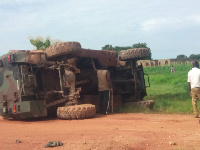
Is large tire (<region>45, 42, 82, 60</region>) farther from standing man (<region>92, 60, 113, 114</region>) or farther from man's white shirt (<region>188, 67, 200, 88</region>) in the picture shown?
man's white shirt (<region>188, 67, 200, 88</region>)

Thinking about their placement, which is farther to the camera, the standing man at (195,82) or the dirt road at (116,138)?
the standing man at (195,82)

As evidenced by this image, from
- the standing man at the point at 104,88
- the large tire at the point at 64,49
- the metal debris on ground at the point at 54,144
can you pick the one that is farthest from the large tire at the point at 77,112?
the metal debris on ground at the point at 54,144

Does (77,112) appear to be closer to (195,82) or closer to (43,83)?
(43,83)

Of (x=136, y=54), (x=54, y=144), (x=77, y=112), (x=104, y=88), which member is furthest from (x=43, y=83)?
(x=54, y=144)

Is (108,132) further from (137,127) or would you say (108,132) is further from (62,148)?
(62,148)

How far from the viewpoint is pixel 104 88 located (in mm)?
9750

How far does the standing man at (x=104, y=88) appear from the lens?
9688 mm

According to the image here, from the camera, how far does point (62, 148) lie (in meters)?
4.93

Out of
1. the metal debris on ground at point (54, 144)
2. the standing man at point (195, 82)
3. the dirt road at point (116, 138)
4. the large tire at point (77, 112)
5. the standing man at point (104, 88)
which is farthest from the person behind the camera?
the standing man at point (104, 88)

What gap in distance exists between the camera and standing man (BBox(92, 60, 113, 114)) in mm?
9688

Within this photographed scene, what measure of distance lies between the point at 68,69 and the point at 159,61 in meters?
61.3

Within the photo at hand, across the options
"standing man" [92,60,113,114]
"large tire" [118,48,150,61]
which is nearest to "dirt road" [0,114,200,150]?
"standing man" [92,60,113,114]

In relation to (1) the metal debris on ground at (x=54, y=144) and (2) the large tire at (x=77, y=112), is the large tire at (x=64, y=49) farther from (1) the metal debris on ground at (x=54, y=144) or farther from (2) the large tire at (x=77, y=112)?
(1) the metal debris on ground at (x=54, y=144)

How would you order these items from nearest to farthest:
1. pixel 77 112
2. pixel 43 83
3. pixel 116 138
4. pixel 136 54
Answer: pixel 116 138
pixel 77 112
pixel 43 83
pixel 136 54
